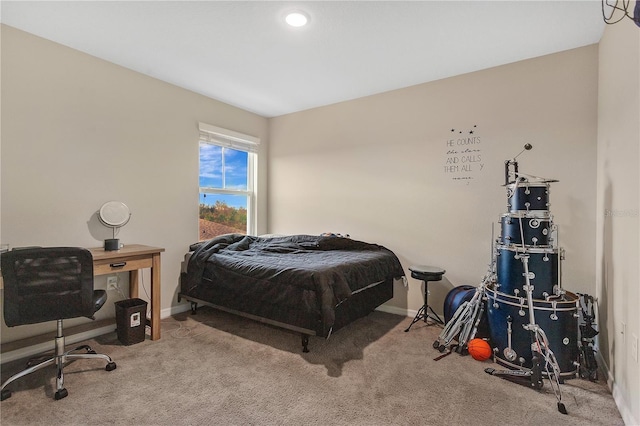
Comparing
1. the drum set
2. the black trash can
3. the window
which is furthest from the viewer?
the window

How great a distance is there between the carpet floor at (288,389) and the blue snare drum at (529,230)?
90 cm

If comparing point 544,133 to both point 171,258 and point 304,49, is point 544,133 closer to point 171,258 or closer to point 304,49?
point 304,49

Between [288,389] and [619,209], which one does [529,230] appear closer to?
[619,209]

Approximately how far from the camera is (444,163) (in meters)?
3.12

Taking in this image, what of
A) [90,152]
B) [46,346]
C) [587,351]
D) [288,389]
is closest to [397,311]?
[587,351]

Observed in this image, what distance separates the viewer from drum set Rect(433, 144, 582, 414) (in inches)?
79.0

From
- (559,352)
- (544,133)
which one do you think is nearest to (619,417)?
(559,352)

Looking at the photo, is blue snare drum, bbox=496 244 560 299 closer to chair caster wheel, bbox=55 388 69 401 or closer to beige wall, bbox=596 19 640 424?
beige wall, bbox=596 19 640 424

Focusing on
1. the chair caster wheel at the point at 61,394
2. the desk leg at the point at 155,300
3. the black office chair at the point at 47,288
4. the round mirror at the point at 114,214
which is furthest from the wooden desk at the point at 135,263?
the chair caster wheel at the point at 61,394

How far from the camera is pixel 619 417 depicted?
167 centimetres

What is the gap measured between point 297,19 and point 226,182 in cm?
230

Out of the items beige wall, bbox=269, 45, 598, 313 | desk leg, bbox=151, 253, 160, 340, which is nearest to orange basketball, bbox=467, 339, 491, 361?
beige wall, bbox=269, 45, 598, 313

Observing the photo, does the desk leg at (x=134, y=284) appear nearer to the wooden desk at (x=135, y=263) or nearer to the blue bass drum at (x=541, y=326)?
the wooden desk at (x=135, y=263)

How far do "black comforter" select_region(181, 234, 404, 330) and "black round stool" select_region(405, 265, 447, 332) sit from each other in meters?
0.29
